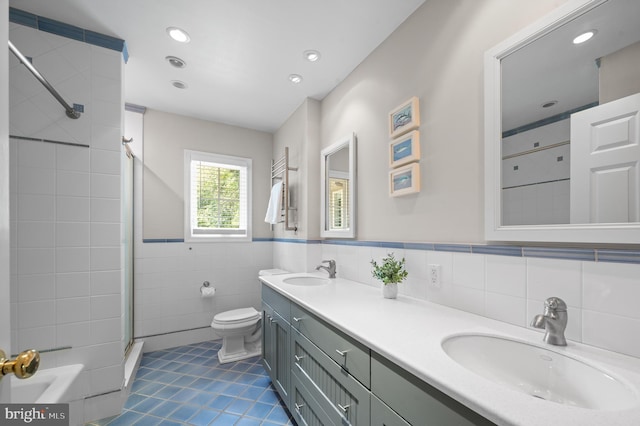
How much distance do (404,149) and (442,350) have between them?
1133mm

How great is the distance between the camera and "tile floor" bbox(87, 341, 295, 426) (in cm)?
173

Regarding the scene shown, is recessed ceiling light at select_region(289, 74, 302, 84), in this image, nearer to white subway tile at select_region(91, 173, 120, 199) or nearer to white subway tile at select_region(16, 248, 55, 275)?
white subway tile at select_region(91, 173, 120, 199)

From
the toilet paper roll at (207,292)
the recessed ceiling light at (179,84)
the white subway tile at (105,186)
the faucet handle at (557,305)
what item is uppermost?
the recessed ceiling light at (179,84)

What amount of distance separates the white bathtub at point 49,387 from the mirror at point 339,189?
6.28ft

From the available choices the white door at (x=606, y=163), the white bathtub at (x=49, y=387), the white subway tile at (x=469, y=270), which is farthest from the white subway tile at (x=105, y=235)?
the white door at (x=606, y=163)

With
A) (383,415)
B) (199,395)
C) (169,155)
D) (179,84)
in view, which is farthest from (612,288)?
(169,155)

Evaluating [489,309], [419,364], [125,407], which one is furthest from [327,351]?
[125,407]

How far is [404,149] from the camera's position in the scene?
1.62 meters

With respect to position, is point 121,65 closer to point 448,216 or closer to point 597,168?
point 448,216

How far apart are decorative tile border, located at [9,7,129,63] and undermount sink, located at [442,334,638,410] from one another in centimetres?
265

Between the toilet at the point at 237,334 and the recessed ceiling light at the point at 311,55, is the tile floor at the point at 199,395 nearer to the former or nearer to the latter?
the toilet at the point at 237,334

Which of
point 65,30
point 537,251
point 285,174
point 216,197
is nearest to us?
point 537,251

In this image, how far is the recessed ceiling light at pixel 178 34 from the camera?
1751mm

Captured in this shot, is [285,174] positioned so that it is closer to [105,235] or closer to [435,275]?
[105,235]
